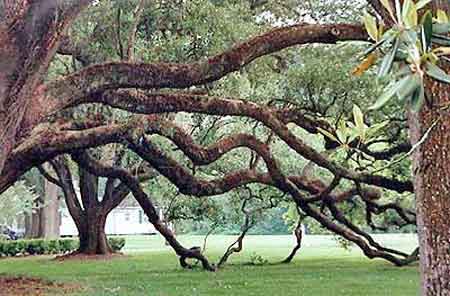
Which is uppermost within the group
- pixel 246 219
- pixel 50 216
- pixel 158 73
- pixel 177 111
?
pixel 158 73

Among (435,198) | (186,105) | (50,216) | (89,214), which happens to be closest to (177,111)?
(186,105)

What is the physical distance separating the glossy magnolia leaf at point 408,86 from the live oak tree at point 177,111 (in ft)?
1.34

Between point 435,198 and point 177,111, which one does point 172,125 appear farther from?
point 435,198

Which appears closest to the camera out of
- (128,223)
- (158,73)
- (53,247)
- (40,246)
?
(158,73)

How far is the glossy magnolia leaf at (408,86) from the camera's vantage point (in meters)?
1.06

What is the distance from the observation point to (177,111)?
702 cm

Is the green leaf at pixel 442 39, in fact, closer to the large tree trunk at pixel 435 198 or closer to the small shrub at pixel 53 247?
the large tree trunk at pixel 435 198

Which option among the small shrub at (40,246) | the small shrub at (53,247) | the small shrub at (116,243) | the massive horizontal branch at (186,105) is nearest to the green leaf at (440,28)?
the massive horizontal branch at (186,105)

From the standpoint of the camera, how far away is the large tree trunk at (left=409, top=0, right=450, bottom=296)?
301 cm

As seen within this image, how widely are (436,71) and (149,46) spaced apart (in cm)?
860

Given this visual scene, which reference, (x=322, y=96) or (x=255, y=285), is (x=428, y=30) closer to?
(x=322, y=96)

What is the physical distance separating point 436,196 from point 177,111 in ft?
14.0

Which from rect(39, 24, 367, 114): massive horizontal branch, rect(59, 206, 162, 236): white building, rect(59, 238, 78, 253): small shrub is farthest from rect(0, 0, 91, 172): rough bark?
rect(59, 206, 162, 236): white building

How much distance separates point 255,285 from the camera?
10820 millimetres
